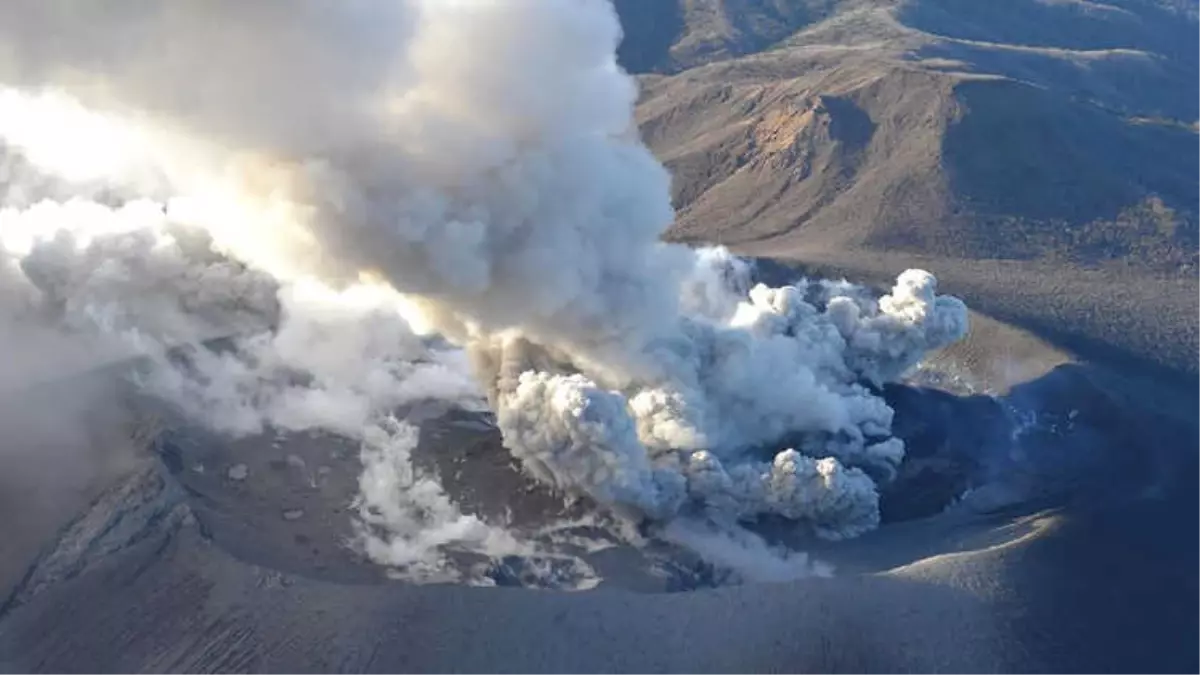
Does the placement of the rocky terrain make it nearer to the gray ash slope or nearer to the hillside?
the gray ash slope

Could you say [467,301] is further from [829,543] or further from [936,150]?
[936,150]

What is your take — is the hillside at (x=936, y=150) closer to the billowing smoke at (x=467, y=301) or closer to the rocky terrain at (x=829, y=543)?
the rocky terrain at (x=829, y=543)

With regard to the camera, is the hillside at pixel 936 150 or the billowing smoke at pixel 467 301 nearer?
the billowing smoke at pixel 467 301

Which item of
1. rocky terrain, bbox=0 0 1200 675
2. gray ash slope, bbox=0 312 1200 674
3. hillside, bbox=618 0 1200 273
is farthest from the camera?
hillside, bbox=618 0 1200 273

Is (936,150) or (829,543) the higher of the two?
(936,150)

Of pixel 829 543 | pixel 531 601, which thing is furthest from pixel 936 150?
pixel 531 601

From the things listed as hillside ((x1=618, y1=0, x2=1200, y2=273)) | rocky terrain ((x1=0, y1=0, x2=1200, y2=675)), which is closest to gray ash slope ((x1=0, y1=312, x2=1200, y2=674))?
rocky terrain ((x1=0, y1=0, x2=1200, y2=675))

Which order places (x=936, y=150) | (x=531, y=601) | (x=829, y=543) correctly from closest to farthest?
(x=531, y=601)
(x=829, y=543)
(x=936, y=150)

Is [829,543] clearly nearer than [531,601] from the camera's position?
No

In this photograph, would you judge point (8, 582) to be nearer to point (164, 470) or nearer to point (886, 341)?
point (164, 470)

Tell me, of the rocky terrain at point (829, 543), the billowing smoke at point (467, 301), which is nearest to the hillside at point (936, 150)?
the rocky terrain at point (829, 543)

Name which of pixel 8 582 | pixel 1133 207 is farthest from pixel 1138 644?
pixel 1133 207
